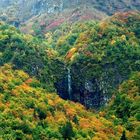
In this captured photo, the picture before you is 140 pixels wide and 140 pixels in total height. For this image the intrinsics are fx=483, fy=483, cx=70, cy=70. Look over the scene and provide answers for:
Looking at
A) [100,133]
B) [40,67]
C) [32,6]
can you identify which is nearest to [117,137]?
[100,133]

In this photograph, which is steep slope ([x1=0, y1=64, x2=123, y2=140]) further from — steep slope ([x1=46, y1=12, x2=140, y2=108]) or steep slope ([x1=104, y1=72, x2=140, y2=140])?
steep slope ([x1=46, y1=12, x2=140, y2=108])

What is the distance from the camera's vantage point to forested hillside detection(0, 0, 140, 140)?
2201 inches

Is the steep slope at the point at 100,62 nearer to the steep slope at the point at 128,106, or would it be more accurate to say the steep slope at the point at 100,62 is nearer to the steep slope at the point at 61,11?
the steep slope at the point at 128,106

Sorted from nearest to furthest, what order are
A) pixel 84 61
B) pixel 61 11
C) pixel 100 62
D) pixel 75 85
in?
pixel 75 85 < pixel 100 62 < pixel 84 61 < pixel 61 11

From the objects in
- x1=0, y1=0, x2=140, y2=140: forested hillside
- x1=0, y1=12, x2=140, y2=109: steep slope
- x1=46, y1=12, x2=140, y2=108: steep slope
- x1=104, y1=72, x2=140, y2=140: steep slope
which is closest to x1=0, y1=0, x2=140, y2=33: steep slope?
x1=0, y1=0, x2=140, y2=140: forested hillside

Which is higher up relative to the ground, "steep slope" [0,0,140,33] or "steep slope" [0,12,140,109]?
"steep slope" [0,12,140,109]

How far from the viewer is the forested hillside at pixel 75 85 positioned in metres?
55.9

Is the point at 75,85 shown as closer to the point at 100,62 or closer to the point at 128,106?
the point at 100,62

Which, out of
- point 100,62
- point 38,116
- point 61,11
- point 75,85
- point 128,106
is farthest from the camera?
point 61,11

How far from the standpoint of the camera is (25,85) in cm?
6569

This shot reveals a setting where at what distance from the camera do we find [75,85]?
7931cm

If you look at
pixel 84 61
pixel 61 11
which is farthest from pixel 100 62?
pixel 61 11

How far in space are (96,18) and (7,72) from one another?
65297 millimetres

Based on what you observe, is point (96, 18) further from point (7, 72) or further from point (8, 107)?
point (8, 107)
